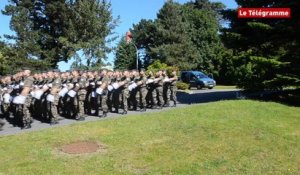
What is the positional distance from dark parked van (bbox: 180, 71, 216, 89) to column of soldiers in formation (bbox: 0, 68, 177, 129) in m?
20.2

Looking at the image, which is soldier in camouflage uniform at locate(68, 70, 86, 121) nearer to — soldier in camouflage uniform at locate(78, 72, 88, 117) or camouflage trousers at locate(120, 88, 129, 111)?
soldier in camouflage uniform at locate(78, 72, 88, 117)

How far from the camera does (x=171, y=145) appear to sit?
42.4 ft

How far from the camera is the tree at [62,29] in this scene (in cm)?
4619

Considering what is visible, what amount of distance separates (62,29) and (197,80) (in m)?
16.0

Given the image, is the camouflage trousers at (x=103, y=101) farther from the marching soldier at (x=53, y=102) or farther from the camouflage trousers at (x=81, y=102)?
the marching soldier at (x=53, y=102)

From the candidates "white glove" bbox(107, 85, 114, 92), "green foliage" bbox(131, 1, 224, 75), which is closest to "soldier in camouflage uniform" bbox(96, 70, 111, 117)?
"white glove" bbox(107, 85, 114, 92)

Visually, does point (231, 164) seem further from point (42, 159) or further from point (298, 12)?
point (298, 12)

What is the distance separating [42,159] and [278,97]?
13384mm

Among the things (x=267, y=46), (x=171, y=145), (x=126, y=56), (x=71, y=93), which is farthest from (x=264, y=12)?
(x=126, y=56)

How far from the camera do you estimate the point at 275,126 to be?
50.9 feet

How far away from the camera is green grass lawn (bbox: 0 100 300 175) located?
11.0 metres

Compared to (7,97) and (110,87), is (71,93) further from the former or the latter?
(7,97)

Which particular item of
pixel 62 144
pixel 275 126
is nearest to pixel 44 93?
pixel 62 144

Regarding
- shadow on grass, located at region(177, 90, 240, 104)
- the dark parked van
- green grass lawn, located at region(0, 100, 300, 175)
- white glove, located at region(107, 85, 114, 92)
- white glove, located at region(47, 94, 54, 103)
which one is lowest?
green grass lawn, located at region(0, 100, 300, 175)
